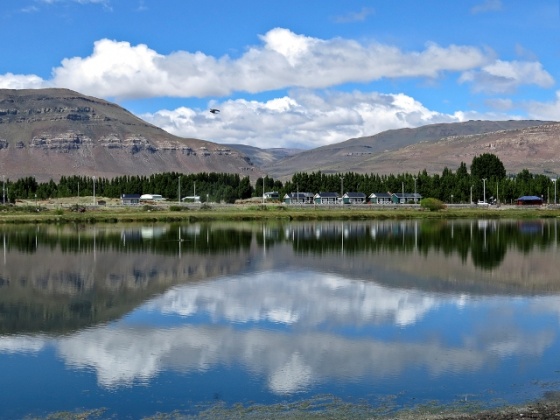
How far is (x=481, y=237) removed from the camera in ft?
198

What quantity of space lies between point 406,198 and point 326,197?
18040 millimetres

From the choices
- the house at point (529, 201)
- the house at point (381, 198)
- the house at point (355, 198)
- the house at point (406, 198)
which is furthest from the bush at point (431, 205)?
the house at point (355, 198)

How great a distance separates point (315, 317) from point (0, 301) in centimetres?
1351

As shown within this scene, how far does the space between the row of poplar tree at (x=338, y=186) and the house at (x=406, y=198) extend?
1858 mm

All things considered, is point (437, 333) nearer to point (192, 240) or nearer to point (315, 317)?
point (315, 317)

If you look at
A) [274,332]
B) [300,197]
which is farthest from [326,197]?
[274,332]

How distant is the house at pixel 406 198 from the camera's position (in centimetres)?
14638

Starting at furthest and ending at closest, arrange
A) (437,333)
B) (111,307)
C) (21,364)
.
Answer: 1. (111,307)
2. (437,333)
3. (21,364)

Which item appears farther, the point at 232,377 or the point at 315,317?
the point at 315,317

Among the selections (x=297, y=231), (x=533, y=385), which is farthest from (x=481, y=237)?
(x=533, y=385)

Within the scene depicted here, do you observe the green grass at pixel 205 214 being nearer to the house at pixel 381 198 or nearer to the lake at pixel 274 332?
the house at pixel 381 198

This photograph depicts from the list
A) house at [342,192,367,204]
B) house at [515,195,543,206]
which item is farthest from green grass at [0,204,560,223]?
house at [342,192,367,204]

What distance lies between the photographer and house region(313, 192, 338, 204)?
151725mm

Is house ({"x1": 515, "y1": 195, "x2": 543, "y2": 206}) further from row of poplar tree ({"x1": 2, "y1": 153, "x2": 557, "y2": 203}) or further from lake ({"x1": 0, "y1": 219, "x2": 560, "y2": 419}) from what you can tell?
lake ({"x1": 0, "y1": 219, "x2": 560, "y2": 419})
